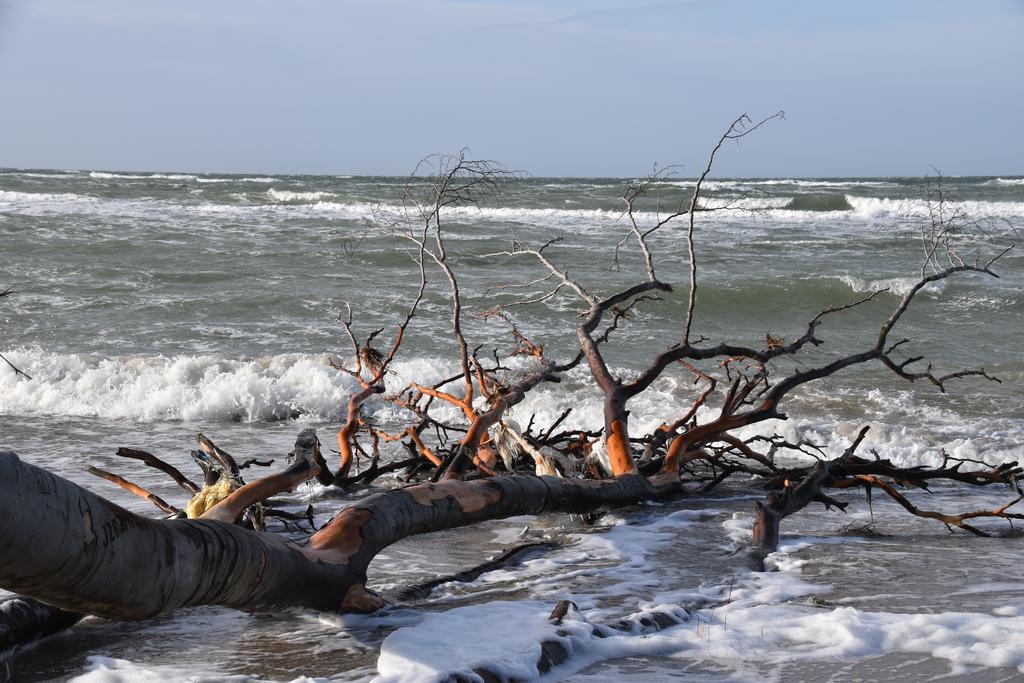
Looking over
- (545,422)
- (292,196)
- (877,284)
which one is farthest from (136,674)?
(292,196)

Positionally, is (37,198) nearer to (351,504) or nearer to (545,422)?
(545,422)

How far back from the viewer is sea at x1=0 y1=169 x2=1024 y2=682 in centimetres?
335

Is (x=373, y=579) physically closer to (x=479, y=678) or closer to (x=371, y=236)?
(x=479, y=678)

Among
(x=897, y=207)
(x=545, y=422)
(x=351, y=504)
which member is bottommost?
(x=545, y=422)

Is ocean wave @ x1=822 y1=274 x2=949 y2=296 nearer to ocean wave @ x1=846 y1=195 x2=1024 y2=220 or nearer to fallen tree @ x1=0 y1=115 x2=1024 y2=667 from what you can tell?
fallen tree @ x1=0 y1=115 x2=1024 y2=667

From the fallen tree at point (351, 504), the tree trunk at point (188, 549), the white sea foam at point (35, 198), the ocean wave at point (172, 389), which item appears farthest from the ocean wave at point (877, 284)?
the white sea foam at point (35, 198)

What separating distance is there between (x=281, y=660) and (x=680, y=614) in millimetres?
1482

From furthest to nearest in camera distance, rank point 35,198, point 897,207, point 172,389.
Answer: point 897,207, point 35,198, point 172,389

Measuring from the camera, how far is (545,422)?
8.86 meters

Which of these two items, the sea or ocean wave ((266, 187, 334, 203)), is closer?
the sea

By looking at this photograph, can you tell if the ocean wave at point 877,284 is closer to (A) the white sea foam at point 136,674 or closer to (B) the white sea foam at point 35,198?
(A) the white sea foam at point 136,674

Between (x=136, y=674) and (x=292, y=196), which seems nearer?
(x=136, y=674)

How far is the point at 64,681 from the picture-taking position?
3.04m

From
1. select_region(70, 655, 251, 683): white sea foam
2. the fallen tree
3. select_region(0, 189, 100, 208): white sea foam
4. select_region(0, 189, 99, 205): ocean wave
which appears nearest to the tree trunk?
the fallen tree
